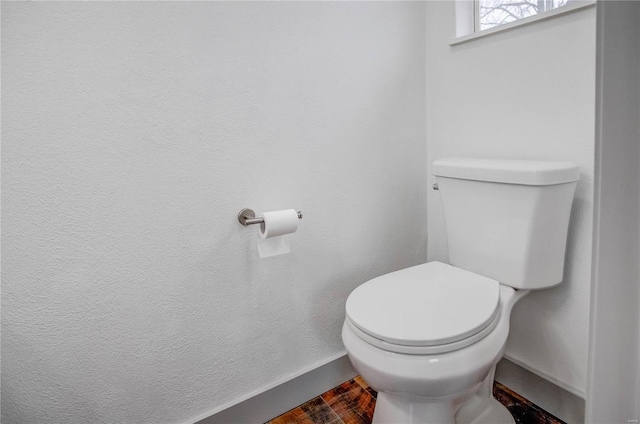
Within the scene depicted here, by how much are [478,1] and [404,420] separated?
1.47 m

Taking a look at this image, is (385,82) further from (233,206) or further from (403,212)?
(233,206)

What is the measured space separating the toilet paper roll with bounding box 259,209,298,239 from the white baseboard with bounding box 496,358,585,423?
0.96m

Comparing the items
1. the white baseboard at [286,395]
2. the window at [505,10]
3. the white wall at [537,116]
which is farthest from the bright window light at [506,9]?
the white baseboard at [286,395]

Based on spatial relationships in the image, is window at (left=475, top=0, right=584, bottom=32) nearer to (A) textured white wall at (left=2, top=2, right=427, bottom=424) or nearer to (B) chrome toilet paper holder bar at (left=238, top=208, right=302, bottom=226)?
(A) textured white wall at (left=2, top=2, right=427, bottom=424)

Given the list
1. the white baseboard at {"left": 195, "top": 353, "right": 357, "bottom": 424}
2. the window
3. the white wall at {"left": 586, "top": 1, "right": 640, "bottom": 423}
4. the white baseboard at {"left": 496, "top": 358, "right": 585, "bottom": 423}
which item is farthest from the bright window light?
the white baseboard at {"left": 195, "top": 353, "right": 357, "bottom": 424}

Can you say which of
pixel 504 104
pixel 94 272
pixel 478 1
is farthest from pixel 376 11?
pixel 94 272

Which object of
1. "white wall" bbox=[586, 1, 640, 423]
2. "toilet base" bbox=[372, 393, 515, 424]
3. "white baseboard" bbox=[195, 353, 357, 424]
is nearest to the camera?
"white wall" bbox=[586, 1, 640, 423]

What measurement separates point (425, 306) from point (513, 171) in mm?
460

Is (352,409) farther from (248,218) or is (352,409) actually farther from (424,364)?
(248,218)

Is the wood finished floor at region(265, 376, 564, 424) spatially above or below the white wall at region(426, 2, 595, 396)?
below

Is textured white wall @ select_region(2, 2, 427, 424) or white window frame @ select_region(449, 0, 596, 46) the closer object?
textured white wall @ select_region(2, 2, 427, 424)

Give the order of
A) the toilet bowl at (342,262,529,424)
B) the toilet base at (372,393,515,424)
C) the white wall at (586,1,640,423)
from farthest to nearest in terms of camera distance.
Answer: the toilet base at (372,393,515,424) < the toilet bowl at (342,262,529,424) < the white wall at (586,1,640,423)

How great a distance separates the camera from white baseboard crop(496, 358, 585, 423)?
1.25 metres

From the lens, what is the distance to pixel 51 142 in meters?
0.92
